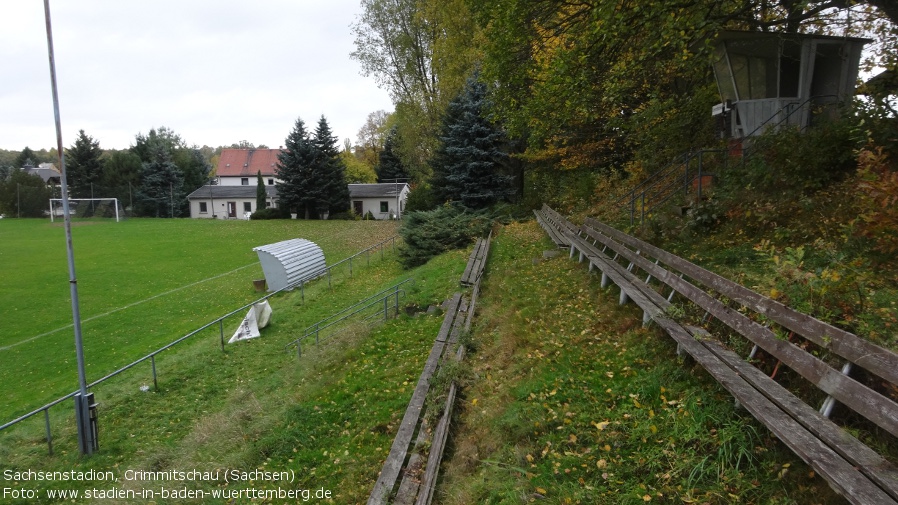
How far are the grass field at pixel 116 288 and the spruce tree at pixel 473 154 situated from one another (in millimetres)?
7792

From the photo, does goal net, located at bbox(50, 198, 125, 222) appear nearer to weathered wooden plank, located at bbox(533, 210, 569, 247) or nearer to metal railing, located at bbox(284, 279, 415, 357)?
metal railing, located at bbox(284, 279, 415, 357)

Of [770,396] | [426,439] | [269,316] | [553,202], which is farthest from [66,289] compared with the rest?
[770,396]

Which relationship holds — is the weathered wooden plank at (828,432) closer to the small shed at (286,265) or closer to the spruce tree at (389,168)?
the small shed at (286,265)

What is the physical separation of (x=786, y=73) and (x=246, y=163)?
77.1m

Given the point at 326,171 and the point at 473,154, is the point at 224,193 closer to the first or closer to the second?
the point at 326,171

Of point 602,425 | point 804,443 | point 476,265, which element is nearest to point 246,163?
point 476,265

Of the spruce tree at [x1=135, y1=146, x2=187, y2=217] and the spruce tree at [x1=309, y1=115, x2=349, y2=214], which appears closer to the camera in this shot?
the spruce tree at [x1=309, y1=115, x2=349, y2=214]

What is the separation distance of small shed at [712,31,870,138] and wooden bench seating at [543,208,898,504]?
28.0 feet

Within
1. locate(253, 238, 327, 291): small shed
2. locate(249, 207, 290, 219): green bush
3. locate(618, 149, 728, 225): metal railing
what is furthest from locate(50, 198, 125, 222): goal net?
locate(618, 149, 728, 225): metal railing

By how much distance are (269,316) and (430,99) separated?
2415cm

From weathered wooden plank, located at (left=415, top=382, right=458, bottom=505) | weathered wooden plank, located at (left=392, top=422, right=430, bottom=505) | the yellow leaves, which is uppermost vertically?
the yellow leaves

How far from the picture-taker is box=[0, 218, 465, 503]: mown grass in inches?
256

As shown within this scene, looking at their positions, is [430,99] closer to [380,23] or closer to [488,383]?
[380,23]

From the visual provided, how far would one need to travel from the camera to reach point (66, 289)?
2208 cm
